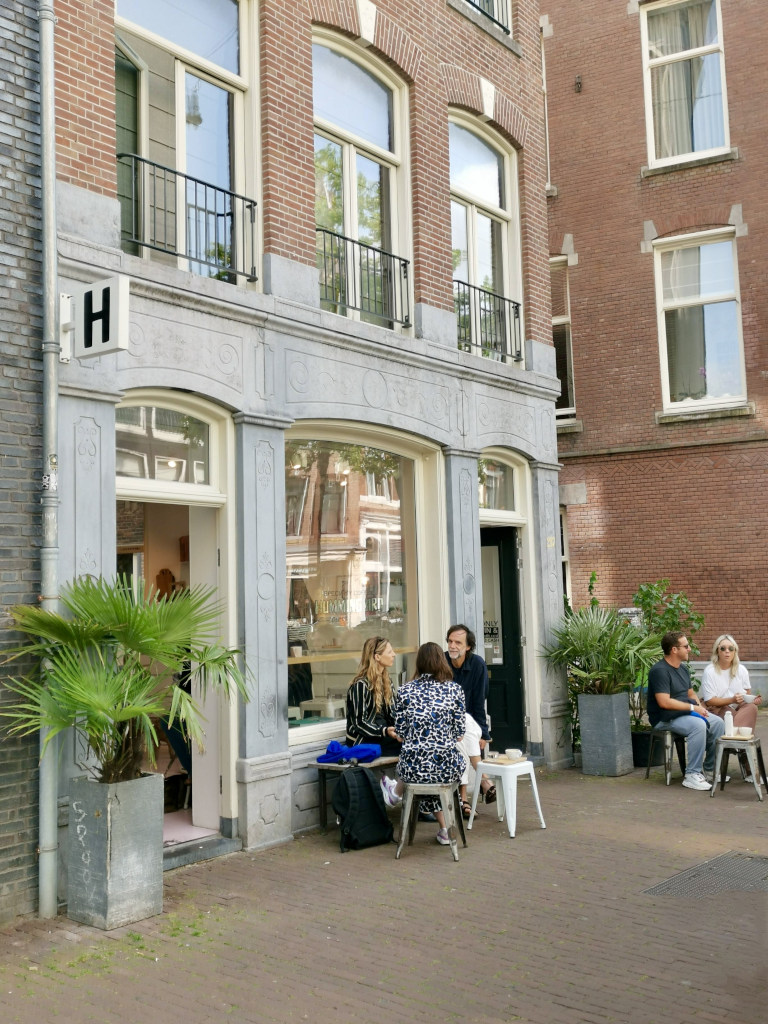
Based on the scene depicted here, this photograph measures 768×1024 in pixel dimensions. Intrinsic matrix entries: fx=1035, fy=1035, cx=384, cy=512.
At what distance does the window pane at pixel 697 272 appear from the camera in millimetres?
17609

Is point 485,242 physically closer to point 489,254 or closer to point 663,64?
point 489,254

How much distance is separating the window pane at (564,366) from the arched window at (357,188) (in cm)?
831

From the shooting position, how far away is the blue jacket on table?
31.3 ft

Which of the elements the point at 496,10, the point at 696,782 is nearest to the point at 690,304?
the point at 496,10

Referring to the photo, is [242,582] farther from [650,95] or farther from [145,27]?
[650,95]

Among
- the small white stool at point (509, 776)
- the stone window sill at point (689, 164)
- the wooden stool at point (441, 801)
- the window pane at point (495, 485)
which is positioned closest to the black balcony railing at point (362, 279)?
the window pane at point (495, 485)

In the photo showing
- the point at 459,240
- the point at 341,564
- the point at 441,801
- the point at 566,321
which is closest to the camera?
the point at 441,801

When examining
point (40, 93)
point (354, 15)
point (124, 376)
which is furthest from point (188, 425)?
point (354, 15)

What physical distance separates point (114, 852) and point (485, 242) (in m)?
8.79

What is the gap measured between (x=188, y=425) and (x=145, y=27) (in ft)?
10.5

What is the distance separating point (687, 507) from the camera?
1747 cm

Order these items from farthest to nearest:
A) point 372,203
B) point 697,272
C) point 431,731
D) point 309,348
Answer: point 697,272 < point 372,203 < point 309,348 < point 431,731

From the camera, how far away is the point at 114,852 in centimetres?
623

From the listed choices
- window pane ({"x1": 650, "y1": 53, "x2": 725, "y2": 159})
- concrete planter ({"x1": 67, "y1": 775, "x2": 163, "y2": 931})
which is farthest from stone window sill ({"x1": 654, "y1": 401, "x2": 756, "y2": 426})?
concrete planter ({"x1": 67, "y1": 775, "x2": 163, "y2": 931})
